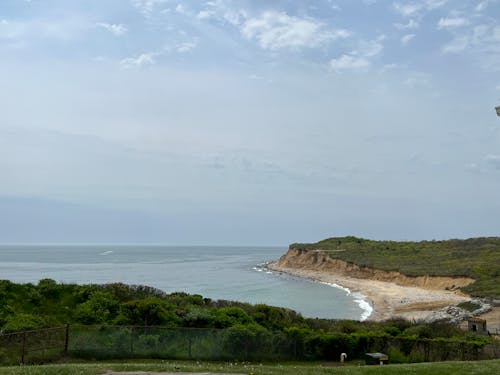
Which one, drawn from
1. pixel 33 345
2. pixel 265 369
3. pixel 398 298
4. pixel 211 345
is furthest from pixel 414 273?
pixel 265 369

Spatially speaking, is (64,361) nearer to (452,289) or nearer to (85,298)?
(85,298)

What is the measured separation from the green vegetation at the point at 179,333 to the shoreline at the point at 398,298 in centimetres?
2129

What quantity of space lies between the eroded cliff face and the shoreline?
1.39m

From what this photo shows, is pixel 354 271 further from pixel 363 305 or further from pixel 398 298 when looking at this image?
pixel 363 305

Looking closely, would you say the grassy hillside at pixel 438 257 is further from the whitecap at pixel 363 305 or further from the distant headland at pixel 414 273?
the whitecap at pixel 363 305

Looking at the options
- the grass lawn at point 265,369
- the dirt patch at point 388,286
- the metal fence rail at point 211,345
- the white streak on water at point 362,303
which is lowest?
the white streak on water at point 362,303

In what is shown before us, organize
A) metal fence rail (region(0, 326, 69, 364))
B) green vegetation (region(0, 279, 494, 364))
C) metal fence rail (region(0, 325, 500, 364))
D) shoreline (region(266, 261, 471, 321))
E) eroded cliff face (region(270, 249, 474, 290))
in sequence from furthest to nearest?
1. eroded cliff face (region(270, 249, 474, 290))
2. shoreline (region(266, 261, 471, 321))
3. green vegetation (region(0, 279, 494, 364))
4. metal fence rail (region(0, 325, 500, 364))
5. metal fence rail (region(0, 326, 69, 364))

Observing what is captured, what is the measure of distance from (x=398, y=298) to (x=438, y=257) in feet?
128

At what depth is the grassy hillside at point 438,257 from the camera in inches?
2592

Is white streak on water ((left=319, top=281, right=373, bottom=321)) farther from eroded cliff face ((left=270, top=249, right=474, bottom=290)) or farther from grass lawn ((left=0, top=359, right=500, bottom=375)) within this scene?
grass lawn ((left=0, top=359, right=500, bottom=375))

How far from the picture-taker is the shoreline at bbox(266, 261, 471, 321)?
153 ft

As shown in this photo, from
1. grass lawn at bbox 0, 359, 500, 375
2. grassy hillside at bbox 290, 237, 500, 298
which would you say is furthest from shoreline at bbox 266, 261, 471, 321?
grass lawn at bbox 0, 359, 500, 375

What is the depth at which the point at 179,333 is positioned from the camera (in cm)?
1841

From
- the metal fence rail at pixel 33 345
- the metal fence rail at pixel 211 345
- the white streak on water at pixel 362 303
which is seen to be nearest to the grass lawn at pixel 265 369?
the metal fence rail at pixel 33 345
